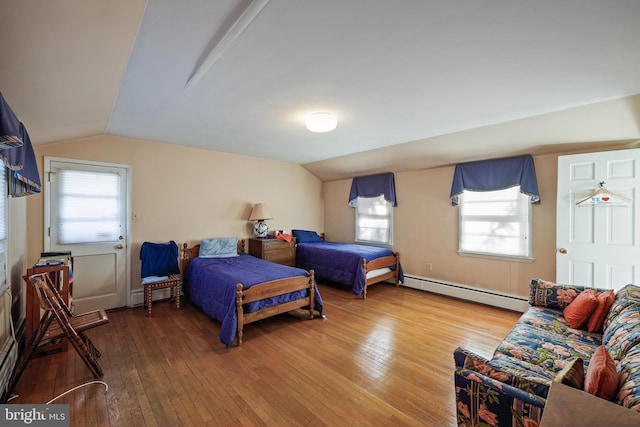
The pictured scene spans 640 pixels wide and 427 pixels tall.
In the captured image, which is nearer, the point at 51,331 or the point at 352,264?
the point at 51,331

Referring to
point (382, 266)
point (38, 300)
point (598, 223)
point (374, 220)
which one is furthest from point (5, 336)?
point (598, 223)

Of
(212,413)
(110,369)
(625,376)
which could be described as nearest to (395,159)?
(625,376)

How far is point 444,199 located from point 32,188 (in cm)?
510

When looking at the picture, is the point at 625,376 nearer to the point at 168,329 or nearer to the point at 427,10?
the point at 427,10

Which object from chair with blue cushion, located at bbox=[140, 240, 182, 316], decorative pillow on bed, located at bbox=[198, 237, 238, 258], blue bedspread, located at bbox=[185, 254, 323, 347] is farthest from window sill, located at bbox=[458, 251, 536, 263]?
chair with blue cushion, located at bbox=[140, 240, 182, 316]

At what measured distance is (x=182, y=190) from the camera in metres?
4.20

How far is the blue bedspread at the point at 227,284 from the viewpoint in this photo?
2725 millimetres

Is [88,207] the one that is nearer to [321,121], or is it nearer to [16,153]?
[16,153]

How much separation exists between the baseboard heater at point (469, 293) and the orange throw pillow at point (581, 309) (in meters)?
1.53

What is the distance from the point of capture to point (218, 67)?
75.1 inches

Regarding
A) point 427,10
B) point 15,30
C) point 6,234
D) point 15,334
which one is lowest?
point 15,334

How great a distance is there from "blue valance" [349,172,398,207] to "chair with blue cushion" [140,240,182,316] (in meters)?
3.47

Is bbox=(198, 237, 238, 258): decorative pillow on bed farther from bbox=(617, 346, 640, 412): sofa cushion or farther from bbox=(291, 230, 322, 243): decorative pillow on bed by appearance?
bbox=(617, 346, 640, 412): sofa cushion

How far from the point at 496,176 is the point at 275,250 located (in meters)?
3.69
